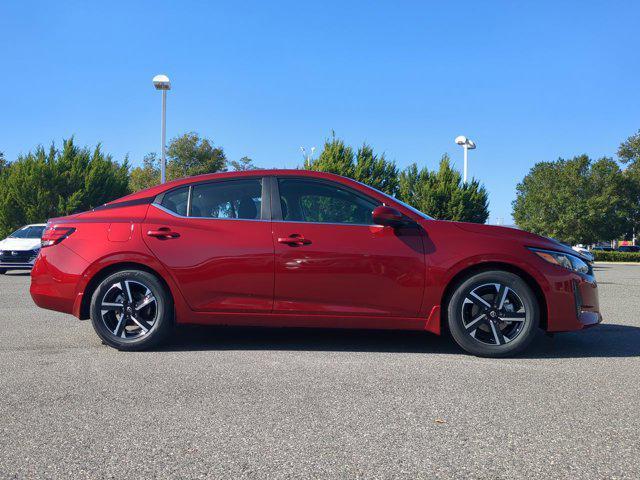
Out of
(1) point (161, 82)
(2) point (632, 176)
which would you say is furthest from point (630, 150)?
(1) point (161, 82)

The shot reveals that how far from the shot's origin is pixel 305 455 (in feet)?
8.54

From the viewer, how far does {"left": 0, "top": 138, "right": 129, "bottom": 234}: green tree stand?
100 ft

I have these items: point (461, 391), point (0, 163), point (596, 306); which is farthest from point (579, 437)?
point (0, 163)

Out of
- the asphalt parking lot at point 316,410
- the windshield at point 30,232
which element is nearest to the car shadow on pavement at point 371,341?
the asphalt parking lot at point 316,410

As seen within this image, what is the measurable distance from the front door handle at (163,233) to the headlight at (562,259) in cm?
301

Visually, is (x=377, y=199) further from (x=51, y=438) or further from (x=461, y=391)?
(x=51, y=438)

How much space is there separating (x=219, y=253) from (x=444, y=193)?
29.8 metres

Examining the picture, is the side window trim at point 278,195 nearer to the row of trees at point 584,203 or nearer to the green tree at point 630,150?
the row of trees at point 584,203

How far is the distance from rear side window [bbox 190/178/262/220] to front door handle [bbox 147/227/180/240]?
25cm

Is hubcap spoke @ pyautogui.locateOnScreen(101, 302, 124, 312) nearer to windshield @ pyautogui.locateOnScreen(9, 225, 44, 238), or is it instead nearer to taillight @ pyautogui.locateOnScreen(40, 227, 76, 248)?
taillight @ pyautogui.locateOnScreen(40, 227, 76, 248)

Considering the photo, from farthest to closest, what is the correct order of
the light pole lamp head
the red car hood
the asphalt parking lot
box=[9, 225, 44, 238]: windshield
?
the light pole lamp head, box=[9, 225, 44, 238]: windshield, the red car hood, the asphalt parking lot

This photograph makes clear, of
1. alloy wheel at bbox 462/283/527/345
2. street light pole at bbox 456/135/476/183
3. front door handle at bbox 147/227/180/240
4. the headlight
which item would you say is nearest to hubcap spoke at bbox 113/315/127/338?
front door handle at bbox 147/227/180/240

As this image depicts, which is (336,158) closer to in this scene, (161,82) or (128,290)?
(161,82)

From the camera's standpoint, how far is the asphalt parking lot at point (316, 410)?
2.51 m
